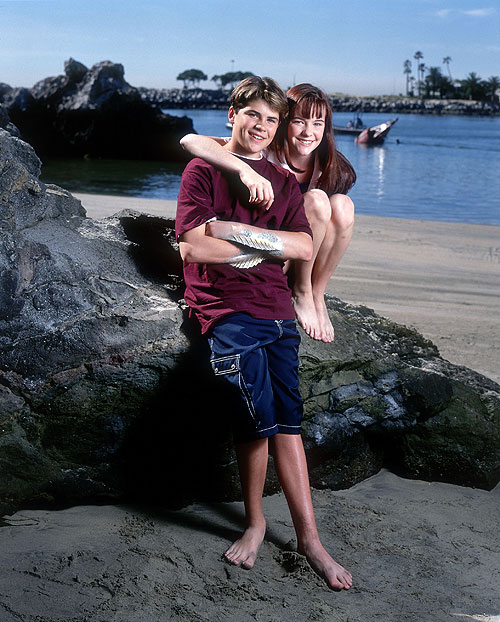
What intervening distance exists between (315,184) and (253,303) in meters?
0.87

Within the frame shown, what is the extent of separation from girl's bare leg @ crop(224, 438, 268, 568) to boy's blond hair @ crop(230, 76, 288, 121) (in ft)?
4.37

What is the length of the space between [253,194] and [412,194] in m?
19.0

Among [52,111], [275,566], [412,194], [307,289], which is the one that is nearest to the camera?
[275,566]

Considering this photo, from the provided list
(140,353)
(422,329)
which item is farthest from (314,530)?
(422,329)

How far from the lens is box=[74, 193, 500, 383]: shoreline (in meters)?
5.22

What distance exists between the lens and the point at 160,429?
10.1 feet

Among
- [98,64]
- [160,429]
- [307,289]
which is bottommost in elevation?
[160,429]

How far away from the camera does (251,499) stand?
9.12 ft

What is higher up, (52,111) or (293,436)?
(52,111)

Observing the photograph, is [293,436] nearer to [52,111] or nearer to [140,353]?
[140,353]

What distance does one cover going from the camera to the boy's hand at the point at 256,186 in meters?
2.75

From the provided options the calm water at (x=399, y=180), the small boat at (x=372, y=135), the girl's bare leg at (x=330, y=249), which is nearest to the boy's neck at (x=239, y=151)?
the girl's bare leg at (x=330, y=249)

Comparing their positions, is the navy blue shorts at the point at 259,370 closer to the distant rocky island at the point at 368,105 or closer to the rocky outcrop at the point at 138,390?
the rocky outcrop at the point at 138,390

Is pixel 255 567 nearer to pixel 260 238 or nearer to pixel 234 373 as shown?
Answer: pixel 234 373
